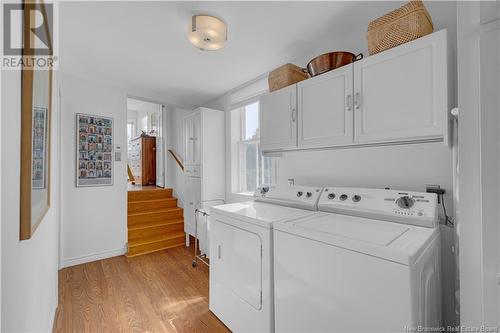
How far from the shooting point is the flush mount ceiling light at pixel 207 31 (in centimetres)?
172

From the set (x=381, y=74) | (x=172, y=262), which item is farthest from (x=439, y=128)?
(x=172, y=262)

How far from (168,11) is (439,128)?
1.96 meters

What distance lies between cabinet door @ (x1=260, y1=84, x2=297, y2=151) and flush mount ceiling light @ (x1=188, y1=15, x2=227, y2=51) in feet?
2.21

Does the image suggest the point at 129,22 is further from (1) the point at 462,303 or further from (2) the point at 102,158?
(1) the point at 462,303

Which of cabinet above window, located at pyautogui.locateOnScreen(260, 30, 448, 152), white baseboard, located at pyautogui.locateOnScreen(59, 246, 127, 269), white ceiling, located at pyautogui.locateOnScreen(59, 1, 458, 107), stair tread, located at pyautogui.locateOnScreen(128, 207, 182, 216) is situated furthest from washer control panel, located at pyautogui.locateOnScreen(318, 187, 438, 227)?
stair tread, located at pyautogui.locateOnScreen(128, 207, 182, 216)

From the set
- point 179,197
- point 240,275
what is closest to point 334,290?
point 240,275

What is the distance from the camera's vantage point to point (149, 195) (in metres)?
4.40

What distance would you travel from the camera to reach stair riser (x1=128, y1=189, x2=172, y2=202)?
4176 millimetres

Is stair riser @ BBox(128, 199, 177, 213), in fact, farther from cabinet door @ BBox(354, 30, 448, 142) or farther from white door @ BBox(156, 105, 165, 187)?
cabinet door @ BBox(354, 30, 448, 142)

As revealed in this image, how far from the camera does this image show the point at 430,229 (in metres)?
1.28

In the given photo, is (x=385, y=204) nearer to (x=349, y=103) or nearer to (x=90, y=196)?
(x=349, y=103)

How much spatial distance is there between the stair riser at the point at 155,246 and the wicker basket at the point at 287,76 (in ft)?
9.49

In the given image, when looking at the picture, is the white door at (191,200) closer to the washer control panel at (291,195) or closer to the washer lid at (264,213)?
the washer control panel at (291,195)

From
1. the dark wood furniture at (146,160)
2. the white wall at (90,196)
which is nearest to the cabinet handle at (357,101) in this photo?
the white wall at (90,196)
